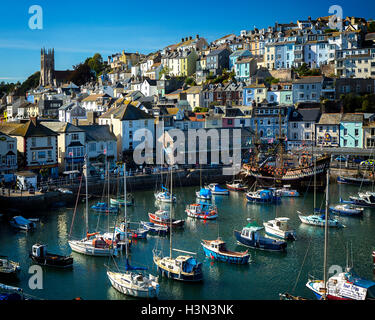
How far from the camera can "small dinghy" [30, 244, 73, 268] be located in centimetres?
2067

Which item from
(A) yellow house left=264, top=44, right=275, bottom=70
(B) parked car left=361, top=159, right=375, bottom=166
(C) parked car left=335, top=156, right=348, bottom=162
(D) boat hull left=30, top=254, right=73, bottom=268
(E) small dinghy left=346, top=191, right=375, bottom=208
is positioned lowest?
(D) boat hull left=30, top=254, right=73, bottom=268

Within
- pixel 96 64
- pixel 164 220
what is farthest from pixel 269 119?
pixel 96 64

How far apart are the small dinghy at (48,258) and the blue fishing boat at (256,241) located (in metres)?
8.61

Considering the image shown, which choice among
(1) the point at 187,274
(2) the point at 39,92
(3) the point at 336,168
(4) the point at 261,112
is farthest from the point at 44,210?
(2) the point at 39,92

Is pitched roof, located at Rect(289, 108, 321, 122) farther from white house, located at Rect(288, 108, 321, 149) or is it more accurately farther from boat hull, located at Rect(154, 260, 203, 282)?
boat hull, located at Rect(154, 260, 203, 282)

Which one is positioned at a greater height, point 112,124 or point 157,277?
point 112,124

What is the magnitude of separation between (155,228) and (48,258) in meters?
6.89

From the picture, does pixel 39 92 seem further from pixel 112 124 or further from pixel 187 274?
pixel 187 274

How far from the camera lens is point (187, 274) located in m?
19.1

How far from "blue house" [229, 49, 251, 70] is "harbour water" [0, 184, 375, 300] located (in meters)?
46.1

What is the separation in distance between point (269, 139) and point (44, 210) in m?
28.7

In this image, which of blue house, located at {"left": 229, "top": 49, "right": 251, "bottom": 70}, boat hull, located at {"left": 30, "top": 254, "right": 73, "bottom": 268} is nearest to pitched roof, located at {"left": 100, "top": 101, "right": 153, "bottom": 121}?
boat hull, located at {"left": 30, "top": 254, "right": 73, "bottom": 268}

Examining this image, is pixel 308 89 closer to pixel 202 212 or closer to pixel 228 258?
pixel 202 212
